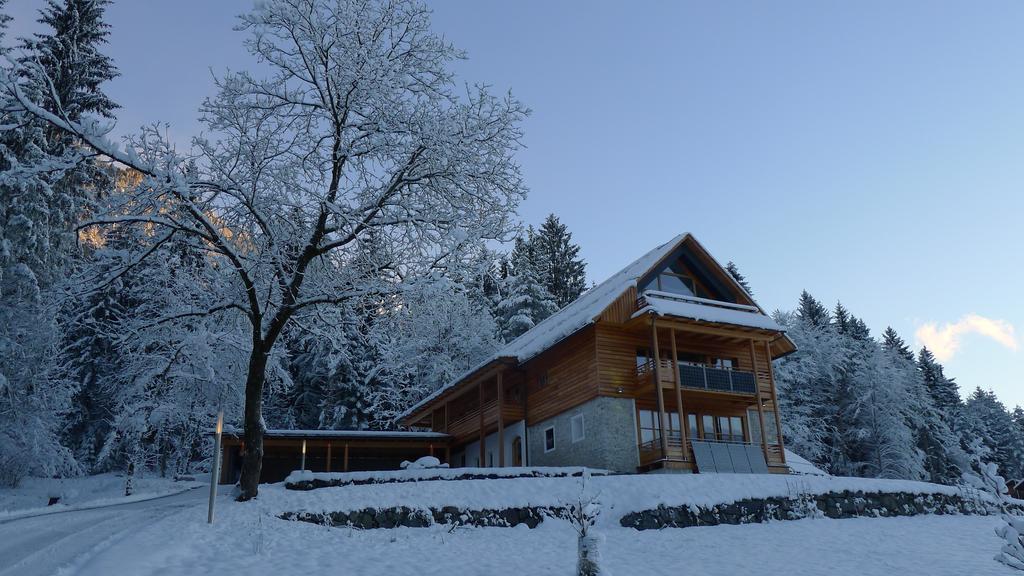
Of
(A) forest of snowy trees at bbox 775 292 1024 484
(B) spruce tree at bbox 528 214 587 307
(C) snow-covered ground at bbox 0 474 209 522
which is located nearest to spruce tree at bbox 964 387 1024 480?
(A) forest of snowy trees at bbox 775 292 1024 484

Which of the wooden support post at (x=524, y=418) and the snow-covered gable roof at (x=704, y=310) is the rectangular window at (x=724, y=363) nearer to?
the snow-covered gable roof at (x=704, y=310)

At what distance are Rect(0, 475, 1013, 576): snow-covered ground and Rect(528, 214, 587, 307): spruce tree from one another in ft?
133

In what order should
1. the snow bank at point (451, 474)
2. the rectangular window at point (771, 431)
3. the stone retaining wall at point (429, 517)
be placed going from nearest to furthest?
the stone retaining wall at point (429, 517)
the snow bank at point (451, 474)
the rectangular window at point (771, 431)

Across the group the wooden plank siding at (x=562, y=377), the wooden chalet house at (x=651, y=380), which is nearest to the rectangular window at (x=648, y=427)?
the wooden chalet house at (x=651, y=380)

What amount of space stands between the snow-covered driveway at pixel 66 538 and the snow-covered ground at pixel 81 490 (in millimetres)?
7882

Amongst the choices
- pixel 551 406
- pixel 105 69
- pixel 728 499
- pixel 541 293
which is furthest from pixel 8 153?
pixel 541 293

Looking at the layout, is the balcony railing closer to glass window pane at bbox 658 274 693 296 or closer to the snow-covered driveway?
glass window pane at bbox 658 274 693 296

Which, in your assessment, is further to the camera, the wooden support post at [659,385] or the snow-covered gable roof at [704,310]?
the snow-covered gable roof at [704,310]

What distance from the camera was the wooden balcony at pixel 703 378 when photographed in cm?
2625

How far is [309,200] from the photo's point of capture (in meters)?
15.1

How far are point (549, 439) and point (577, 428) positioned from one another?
239 centimetres

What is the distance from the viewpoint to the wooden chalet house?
85.1 feet

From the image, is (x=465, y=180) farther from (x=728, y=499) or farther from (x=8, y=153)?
(x=8, y=153)

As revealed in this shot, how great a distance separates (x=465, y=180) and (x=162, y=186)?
6454 millimetres
